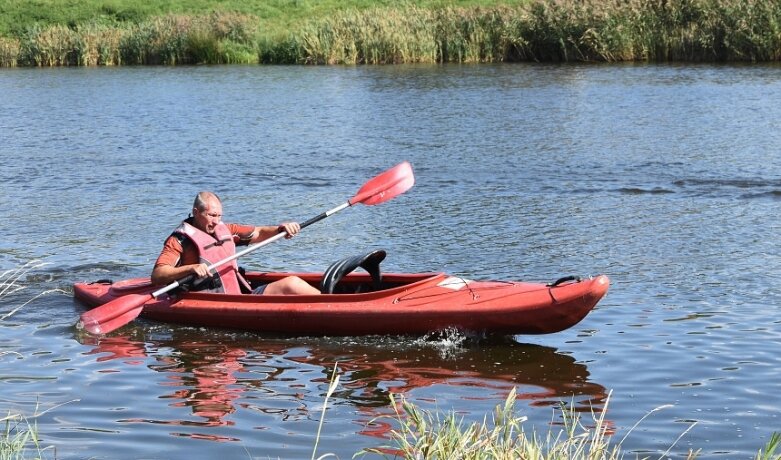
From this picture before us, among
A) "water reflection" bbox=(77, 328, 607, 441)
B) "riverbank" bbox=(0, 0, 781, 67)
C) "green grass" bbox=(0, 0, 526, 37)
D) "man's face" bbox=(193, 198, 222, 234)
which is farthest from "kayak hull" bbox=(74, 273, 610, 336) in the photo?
"green grass" bbox=(0, 0, 526, 37)

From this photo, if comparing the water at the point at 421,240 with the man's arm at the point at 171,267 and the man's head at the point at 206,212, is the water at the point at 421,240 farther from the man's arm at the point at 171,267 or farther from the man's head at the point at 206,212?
the man's head at the point at 206,212

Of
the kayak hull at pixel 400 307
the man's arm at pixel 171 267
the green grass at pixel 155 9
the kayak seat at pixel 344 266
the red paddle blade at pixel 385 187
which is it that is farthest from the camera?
the green grass at pixel 155 9

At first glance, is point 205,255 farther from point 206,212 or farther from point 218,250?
point 206,212

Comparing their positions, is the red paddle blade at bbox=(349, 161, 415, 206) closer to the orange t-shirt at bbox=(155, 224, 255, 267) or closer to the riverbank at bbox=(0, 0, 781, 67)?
the orange t-shirt at bbox=(155, 224, 255, 267)

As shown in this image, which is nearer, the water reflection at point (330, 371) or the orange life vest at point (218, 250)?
the water reflection at point (330, 371)

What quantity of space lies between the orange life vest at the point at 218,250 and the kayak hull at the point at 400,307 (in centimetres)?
19

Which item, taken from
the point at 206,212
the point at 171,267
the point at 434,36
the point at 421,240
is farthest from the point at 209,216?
the point at 434,36

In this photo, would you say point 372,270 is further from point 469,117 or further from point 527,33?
point 527,33

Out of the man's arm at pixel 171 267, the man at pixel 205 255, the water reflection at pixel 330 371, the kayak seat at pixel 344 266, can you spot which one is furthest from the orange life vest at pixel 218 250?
the kayak seat at pixel 344 266

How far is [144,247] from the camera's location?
1059cm

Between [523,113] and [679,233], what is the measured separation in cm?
838

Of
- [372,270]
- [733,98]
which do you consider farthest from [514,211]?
[733,98]

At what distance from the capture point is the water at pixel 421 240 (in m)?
6.03

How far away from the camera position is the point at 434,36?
1090 inches
